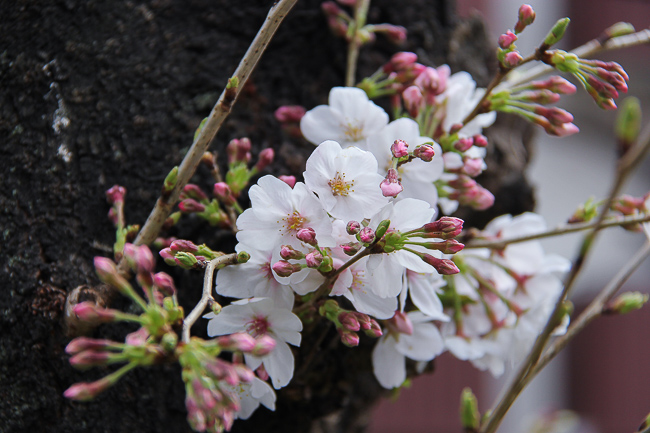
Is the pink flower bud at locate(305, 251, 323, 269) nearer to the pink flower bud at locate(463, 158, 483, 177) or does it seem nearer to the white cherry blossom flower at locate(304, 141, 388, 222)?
the white cherry blossom flower at locate(304, 141, 388, 222)

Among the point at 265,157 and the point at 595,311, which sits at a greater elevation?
the point at 265,157

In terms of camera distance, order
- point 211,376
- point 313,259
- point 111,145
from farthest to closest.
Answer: point 111,145
point 313,259
point 211,376

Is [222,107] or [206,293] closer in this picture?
Result: [206,293]

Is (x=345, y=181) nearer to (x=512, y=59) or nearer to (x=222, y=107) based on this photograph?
(x=222, y=107)

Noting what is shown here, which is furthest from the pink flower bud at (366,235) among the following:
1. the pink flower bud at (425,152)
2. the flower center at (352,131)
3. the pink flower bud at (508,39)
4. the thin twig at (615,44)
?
the thin twig at (615,44)

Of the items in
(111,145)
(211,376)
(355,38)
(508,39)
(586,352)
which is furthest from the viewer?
(586,352)

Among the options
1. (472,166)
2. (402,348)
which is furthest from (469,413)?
(472,166)

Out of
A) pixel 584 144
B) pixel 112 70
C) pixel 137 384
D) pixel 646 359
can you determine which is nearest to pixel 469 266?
pixel 137 384

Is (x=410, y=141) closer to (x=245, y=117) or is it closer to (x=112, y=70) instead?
(x=245, y=117)
